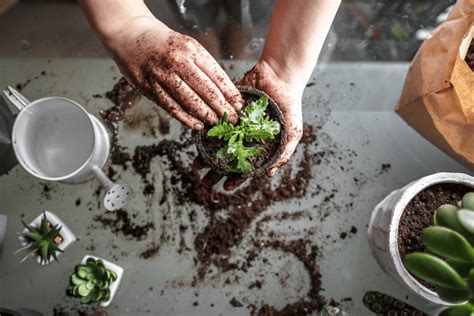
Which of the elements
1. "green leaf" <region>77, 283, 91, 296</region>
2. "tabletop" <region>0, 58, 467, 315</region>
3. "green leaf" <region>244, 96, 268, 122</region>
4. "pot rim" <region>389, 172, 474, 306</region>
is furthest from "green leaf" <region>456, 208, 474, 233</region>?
"green leaf" <region>77, 283, 91, 296</region>

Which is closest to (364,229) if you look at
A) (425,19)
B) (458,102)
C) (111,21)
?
(458,102)

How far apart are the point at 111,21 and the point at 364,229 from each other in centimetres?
96

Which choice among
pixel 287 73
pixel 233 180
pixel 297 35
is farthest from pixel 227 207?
pixel 297 35

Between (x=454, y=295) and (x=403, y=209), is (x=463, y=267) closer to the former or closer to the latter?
(x=454, y=295)

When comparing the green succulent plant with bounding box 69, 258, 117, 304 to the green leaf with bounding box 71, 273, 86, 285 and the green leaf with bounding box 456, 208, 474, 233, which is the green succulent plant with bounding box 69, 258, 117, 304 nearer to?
the green leaf with bounding box 71, 273, 86, 285

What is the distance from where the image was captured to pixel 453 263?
81cm

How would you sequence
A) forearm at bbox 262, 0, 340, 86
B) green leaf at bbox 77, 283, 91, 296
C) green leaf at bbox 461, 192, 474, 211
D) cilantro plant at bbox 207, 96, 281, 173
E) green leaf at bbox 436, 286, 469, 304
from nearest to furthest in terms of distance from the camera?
green leaf at bbox 436, 286, 469, 304 < green leaf at bbox 461, 192, 474, 211 < cilantro plant at bbox 207, 96, 281, 173 < forearm at bbox 262, 0, 340, 86 < green leaf at bbox 77, 283, 91, 296

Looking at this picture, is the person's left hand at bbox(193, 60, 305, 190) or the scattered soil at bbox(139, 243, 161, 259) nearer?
the person's left hand at bbox(193, 60, 305, 190)

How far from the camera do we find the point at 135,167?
1422mm

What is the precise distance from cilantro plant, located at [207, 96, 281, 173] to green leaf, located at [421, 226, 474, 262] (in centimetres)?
40

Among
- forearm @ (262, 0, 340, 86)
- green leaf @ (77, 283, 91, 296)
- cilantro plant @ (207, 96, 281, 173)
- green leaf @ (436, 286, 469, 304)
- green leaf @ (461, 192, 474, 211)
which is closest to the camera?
green leaf @ (436, 286, 469, 304)

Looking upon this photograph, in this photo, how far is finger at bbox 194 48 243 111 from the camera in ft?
3.43

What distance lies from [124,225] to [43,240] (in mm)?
240

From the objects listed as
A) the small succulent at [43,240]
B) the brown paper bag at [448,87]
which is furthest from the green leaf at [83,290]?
the brown paper bag at [448,87]
